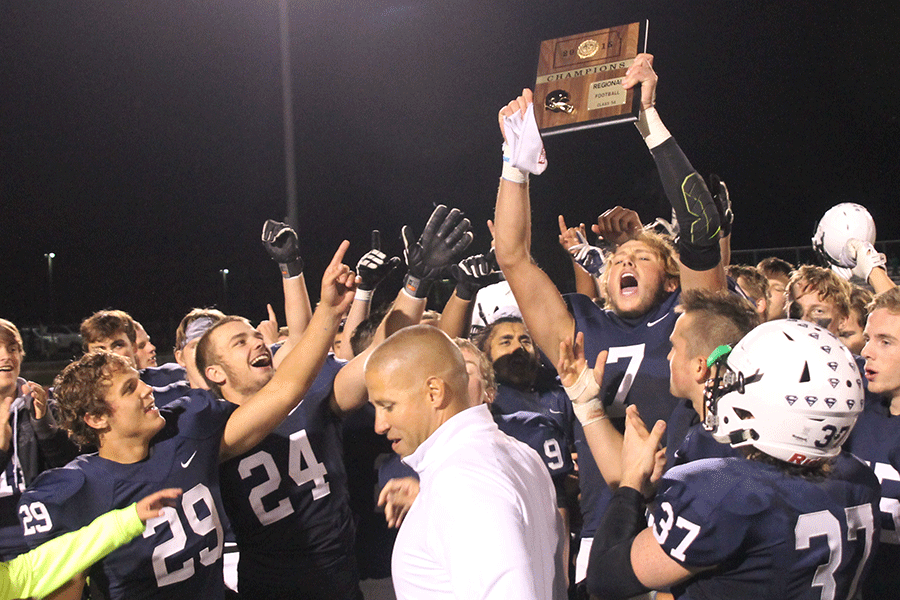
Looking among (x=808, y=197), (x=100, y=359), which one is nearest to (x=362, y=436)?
(x=100, y=359)

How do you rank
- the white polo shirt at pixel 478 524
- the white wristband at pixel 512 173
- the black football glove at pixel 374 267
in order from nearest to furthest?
the white polo shirt at pixel 478 524 < the white wristband at pixel 512 173 < the black football glove at pixel 374 267

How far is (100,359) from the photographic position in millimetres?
3135

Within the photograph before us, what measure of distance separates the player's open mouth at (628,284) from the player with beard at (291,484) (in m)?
1.33

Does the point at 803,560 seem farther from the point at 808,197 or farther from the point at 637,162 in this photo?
the point at 808,197

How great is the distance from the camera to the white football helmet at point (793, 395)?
2082 mm

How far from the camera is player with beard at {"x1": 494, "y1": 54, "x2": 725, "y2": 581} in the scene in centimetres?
334

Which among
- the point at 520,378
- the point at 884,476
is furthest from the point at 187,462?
the point at 884,476

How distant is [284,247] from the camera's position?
4.28 meters

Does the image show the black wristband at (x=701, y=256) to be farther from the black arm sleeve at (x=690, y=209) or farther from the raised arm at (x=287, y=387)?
the raised arm at (x=287, y=387)

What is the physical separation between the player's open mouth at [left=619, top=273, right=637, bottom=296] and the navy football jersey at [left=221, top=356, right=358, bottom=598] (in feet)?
5.36

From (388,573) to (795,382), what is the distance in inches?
119

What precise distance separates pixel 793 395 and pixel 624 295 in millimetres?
1557

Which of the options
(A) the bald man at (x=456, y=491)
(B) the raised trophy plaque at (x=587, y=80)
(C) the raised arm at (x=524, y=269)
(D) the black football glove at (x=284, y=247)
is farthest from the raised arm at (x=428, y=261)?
(A) the bald man at (x=456, y=491)

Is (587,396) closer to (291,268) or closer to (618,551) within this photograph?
(618,551)
